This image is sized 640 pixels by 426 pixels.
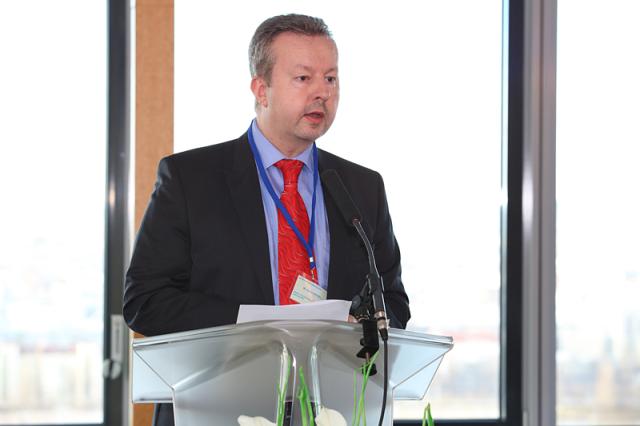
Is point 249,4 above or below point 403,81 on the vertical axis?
above

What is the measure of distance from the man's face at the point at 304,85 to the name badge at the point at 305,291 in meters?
0.37

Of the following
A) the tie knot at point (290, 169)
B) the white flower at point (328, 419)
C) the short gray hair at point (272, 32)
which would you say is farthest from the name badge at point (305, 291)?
the white flower at point (328, 419)

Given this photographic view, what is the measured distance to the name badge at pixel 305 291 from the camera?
83.8 inches

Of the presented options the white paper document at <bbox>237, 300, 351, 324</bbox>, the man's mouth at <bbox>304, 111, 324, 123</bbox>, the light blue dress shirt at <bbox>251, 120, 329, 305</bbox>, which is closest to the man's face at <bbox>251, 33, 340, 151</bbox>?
the man's mouth at <bbox>304, 111, 324, 123</bbox>

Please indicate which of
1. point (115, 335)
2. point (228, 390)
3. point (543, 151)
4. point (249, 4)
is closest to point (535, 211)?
point (543, 151)

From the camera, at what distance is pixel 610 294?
3914mm

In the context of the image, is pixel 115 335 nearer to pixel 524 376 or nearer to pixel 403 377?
pixel 524 376

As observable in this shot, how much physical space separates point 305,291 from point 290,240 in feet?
0.52

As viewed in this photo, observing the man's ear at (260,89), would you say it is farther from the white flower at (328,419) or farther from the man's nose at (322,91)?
the white flower at (328,419)

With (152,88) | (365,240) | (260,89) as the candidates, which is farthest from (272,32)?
(152,88)

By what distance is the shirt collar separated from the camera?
92.7 inches

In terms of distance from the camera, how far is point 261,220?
7.32ft

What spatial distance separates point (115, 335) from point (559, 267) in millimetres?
1933

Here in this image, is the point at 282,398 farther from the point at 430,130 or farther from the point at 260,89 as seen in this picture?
the point at 430,130
